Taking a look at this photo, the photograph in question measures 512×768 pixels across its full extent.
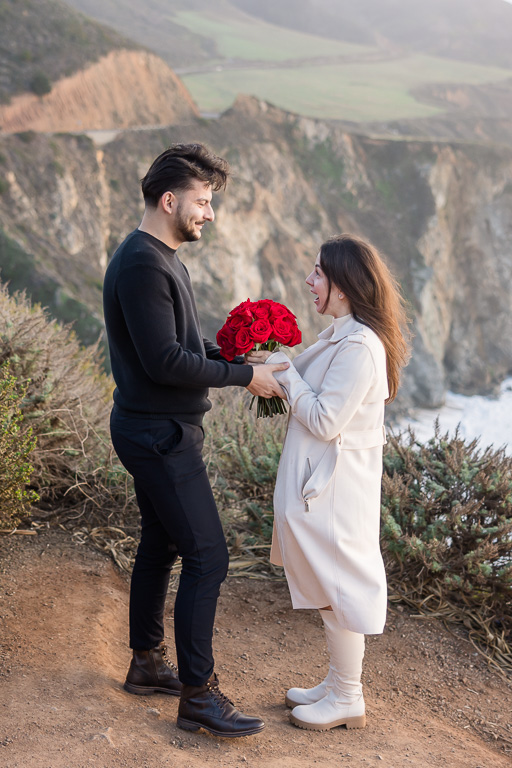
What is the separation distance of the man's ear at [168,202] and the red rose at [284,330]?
583 mm

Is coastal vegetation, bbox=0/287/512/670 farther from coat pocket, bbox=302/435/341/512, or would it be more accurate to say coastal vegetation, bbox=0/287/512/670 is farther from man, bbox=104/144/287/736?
coat pocket, bbox=302/435/341/512

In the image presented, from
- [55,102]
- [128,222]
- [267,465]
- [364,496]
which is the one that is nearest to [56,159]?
[128,222]

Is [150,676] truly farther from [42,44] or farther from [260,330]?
[42,44]

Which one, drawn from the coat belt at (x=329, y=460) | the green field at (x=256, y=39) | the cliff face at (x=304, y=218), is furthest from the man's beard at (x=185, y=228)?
the green field at (x=256, y=39)

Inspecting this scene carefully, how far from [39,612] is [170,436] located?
4.77 ft

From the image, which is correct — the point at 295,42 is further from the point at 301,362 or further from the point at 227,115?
the point at 301,362

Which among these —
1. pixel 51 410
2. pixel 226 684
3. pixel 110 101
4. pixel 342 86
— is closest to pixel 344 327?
pixel 226 684

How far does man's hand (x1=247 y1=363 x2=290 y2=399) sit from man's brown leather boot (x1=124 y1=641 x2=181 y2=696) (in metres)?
1.14

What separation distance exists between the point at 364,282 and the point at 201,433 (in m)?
0.81

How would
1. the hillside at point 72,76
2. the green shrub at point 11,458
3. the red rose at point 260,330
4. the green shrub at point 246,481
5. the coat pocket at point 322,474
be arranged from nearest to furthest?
1. the coat pocket at point 322,474
2. the red rose at point 260,330
3. the green shrub at point 11,458
4. the green shrub at point 246,481
5. the hillside at point 72,76

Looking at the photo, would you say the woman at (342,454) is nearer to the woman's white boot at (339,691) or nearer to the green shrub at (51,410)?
the woman's white boot at (339,691)

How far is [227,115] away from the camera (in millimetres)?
35656

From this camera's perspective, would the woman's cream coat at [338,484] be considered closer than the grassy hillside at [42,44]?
Yes

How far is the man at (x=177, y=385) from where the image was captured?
225cm
